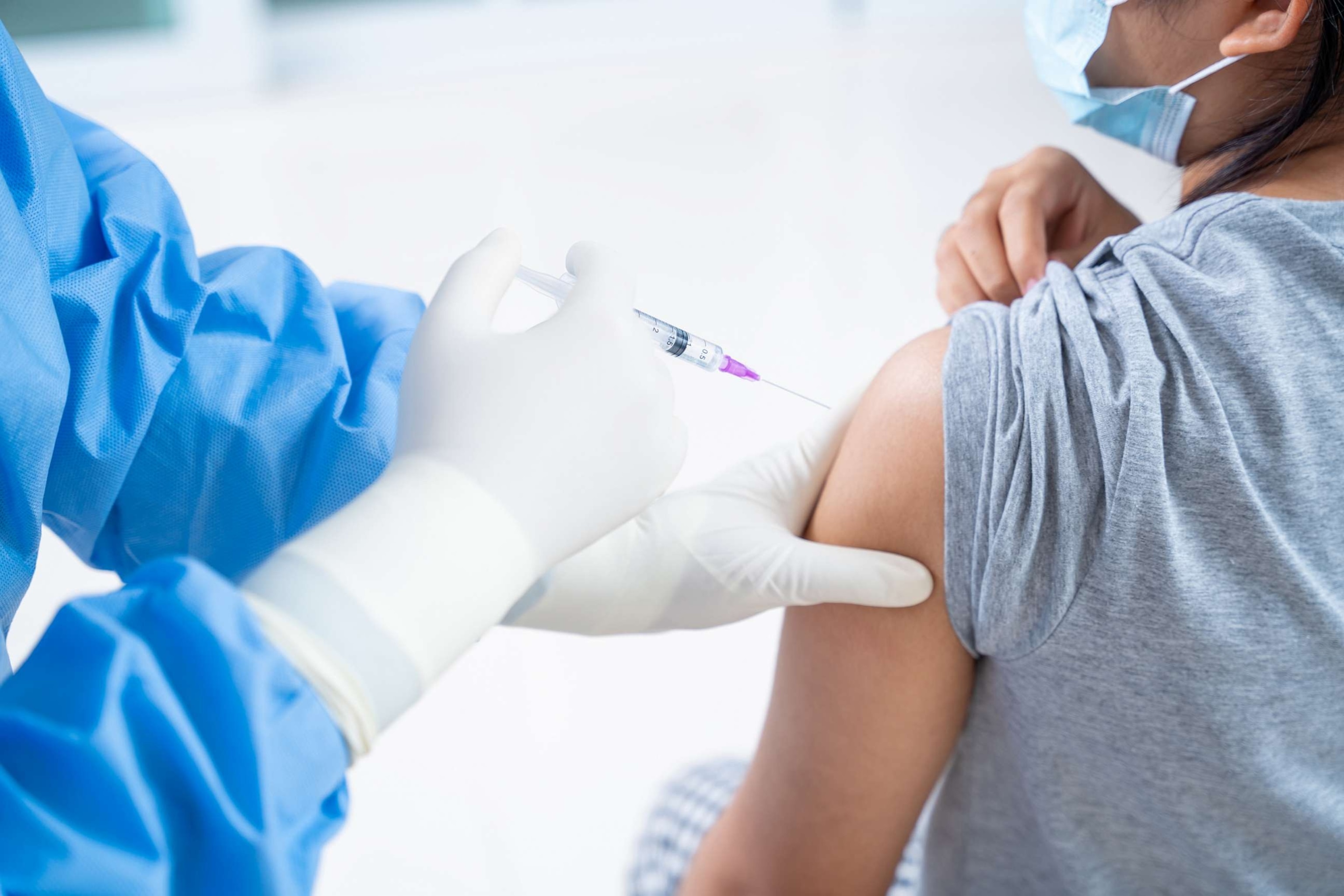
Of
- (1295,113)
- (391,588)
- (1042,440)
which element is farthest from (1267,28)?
(391,588)

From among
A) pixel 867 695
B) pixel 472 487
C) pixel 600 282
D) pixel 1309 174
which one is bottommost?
pixel 867 695

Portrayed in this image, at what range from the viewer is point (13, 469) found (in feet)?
2.59

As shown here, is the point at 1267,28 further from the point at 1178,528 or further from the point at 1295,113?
the point at 1178,528

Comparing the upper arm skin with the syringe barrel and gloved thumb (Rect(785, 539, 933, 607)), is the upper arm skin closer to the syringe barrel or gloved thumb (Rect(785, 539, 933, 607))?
gloved thumb (Rect(785, 539, 933, 607))

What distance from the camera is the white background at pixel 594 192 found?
1622 millimetres

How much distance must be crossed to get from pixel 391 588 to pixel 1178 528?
523mm

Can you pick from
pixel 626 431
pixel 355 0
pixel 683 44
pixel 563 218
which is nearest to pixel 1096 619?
pixel 626 431

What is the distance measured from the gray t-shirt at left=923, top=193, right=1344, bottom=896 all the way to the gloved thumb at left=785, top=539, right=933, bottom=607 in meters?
0.03

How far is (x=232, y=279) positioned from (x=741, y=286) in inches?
76.2

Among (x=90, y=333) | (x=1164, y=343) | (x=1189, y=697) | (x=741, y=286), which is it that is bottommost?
(x=741, y=286)

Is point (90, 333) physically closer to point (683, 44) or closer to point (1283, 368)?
point (1283, 368)

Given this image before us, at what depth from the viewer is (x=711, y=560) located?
1.00 m

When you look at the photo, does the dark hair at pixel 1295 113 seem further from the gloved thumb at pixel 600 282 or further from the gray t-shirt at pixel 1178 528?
the gloved thumb at pixel 600 282

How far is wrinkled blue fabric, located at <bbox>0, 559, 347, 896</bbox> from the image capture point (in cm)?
54
